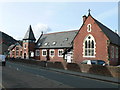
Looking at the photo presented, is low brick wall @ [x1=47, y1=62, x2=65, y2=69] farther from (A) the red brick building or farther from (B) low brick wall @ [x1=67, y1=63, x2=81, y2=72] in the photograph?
(A) the red brick building

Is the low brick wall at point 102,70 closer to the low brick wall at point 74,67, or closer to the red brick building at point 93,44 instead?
the low brick wall at point 74,67

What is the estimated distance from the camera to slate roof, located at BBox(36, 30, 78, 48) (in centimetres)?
4035

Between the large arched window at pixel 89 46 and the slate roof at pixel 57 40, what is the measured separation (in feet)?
24.5

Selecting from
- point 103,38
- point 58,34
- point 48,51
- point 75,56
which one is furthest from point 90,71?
point 58,34

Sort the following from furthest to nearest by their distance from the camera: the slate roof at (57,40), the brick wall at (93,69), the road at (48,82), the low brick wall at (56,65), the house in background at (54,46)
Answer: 1. the slate roof at (57,40)
2. the house in background at (54,46)
3. the low brick wall at (56,65)
4. the brick wall at (93,69)
5. the road at (48,82)

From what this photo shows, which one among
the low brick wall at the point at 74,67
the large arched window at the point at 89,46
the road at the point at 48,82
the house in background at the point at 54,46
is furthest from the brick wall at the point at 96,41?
the road at the point at 48,82

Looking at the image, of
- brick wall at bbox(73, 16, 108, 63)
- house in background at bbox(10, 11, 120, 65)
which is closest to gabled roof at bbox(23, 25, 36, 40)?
house in background at bbox(10, 11, 120, 65)

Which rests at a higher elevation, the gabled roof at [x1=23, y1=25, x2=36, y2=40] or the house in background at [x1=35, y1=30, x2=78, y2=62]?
the gabled roof at [x1=23, y1=25, x2=36, y2=40]

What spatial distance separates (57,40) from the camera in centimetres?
4378

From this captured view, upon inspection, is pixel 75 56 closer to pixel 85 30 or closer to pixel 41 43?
pixel 85 30

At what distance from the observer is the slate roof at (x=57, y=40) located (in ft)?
132

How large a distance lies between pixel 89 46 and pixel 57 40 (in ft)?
49.1

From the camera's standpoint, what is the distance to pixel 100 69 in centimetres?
1714

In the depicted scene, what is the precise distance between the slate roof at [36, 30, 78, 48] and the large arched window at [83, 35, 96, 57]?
24.5 ft
